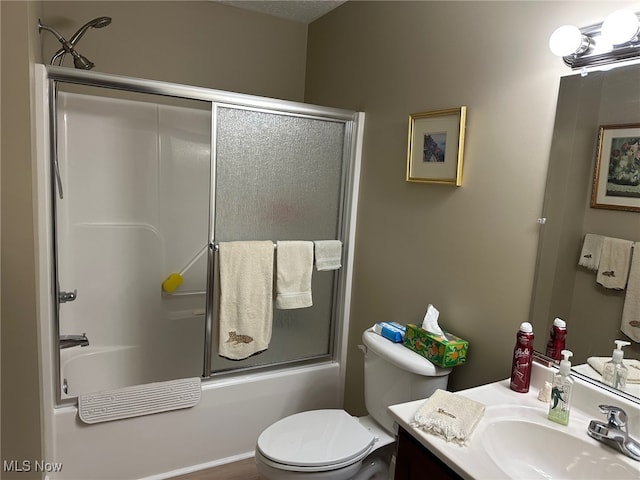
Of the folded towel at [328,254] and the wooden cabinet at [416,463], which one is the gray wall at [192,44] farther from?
the wooden cabinet at [416,463]

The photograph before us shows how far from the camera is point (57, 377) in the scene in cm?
187

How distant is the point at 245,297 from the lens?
2.10 meters

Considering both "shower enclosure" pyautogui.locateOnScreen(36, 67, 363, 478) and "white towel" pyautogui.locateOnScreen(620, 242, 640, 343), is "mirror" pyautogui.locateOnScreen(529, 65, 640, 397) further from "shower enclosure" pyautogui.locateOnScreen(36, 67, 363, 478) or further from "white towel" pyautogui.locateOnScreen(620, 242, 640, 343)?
"shower enclosure" pyautogui.locateOnScreen(36, 67, 363, 478)

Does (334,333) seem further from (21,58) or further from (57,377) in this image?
(21,58)

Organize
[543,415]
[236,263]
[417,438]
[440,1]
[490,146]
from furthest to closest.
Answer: [236,263] < [440,1] < [490,146] < [543,415] < [417,438]

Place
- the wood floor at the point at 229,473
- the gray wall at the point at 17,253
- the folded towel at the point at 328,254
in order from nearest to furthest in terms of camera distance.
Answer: the gray wall at the point at 17,253 → the wood floor at the point at 229,473 → the folded towel at the point at 328,254

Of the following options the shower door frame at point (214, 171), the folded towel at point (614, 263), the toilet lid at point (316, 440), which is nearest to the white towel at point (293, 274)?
the shower door frame at point (214, 171)

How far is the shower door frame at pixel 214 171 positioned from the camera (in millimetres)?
1749

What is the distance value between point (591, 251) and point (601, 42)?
1.92 feet

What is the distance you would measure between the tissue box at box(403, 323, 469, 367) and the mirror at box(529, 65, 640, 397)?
0.29 metres

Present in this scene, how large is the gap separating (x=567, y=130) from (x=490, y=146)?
0.28 metres

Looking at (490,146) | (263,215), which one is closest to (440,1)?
(490,146)

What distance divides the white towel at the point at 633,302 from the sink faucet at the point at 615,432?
209mm

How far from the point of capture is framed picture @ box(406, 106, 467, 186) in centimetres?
174
